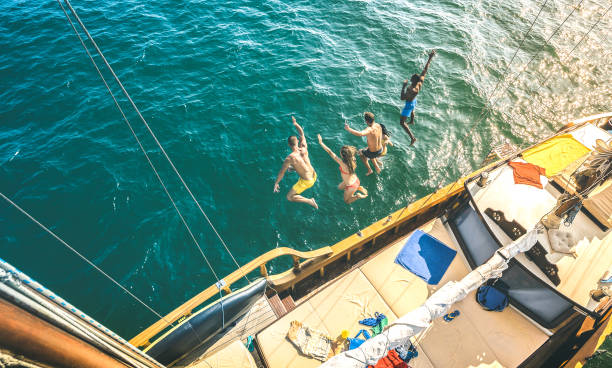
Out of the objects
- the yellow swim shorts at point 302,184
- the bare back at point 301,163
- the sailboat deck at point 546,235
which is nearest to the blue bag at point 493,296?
the sailboat deck at point 546,235

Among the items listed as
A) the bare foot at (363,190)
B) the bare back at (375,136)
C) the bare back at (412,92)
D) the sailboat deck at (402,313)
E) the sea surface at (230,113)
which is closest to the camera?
the sailboat deck at (402,313)

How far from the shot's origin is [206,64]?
14141 millimetres

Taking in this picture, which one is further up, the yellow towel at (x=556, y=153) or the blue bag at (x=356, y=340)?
the yellow towel at (x=556, y=153)

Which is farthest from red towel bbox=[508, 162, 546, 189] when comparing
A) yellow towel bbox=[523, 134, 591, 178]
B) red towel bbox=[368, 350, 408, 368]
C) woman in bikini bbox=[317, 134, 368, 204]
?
red towel bbox=[368, 350, 408, 368]

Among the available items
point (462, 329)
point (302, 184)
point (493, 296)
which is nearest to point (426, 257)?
point (493, 296)

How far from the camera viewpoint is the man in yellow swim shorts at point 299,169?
8.52 metres

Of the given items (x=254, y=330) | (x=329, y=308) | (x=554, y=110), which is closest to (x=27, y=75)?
(x=254, y=330)

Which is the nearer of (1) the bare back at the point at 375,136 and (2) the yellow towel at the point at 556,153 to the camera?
(2) the yellow towel at the point at 556,153

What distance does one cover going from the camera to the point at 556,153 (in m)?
8.16

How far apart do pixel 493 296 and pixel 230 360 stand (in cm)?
678

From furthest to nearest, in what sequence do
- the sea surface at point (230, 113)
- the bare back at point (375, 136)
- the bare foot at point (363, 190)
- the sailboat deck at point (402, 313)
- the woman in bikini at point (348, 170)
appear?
the bare foot at point (363, 190) < the bare back at point (375, 136) < the sea surface at point (230, 113) < the woman in bikini at point (348, 170) < the sailboat deck at point (402, 313)

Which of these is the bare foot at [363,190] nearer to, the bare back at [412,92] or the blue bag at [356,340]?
the bare back at [412,92]

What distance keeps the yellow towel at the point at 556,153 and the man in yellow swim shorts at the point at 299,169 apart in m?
6.76

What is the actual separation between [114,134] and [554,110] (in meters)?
21.1
